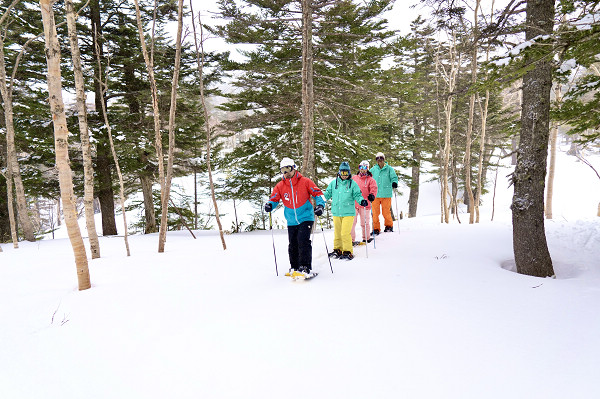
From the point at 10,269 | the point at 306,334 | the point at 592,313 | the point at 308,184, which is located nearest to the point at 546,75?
the point at 592,313

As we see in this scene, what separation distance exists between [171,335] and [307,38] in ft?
30.4

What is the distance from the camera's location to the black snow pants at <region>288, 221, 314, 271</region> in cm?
509

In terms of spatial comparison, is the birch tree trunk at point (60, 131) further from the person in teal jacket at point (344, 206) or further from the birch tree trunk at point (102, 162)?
the birch tree trunk at point (102, 162)

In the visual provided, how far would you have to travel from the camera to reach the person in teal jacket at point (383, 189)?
8.89m

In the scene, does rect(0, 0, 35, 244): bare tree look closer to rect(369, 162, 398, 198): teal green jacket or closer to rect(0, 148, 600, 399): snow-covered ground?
rect(0, 148, 600, 399): snow-covered ground

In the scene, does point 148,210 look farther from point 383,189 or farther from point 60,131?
point 383,189

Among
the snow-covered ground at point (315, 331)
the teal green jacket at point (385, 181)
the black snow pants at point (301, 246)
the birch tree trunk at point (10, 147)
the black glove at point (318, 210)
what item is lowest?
the snow-covered ground at point (315, 331)

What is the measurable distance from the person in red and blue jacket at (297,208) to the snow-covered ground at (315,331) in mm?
559

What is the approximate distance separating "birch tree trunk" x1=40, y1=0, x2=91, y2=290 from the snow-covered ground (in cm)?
65

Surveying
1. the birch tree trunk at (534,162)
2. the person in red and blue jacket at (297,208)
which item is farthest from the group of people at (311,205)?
the birch tree trunk at (534,162)

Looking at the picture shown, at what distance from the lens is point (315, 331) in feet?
10.7

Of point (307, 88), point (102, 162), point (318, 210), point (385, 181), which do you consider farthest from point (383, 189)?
point (102, 162)

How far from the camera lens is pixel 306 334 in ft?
10.6

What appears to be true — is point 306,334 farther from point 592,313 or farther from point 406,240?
point 406,240
